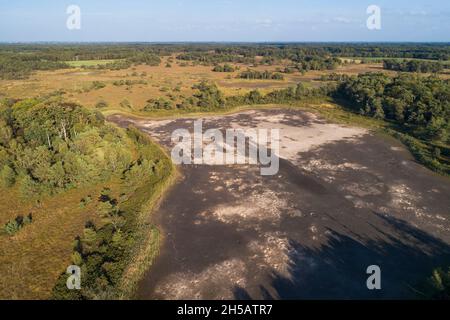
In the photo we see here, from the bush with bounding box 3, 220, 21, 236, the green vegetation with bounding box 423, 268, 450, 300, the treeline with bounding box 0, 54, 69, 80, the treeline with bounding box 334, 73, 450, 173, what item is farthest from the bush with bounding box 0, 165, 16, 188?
the treeline with bounding box 0, 54, 69, 80

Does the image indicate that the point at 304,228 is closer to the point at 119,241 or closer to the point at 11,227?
the point at 119,241

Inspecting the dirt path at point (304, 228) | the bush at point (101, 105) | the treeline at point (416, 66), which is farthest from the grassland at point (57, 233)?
the treeline at point (416, 66)

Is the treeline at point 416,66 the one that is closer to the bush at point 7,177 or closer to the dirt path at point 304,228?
the dirt path at point 304,228

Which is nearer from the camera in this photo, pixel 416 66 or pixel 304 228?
pixel 304 228

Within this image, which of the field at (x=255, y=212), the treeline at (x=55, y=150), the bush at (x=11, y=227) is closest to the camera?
the field at (x=255, y=212)

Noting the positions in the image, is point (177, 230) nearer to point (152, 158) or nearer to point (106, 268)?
point (106, 268)

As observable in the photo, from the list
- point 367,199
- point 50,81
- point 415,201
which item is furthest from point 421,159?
point 50,81

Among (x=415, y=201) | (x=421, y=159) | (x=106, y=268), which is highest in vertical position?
(x=421, y=159)

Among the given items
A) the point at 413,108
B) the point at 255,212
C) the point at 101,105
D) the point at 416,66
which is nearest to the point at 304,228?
the point at 255,212
